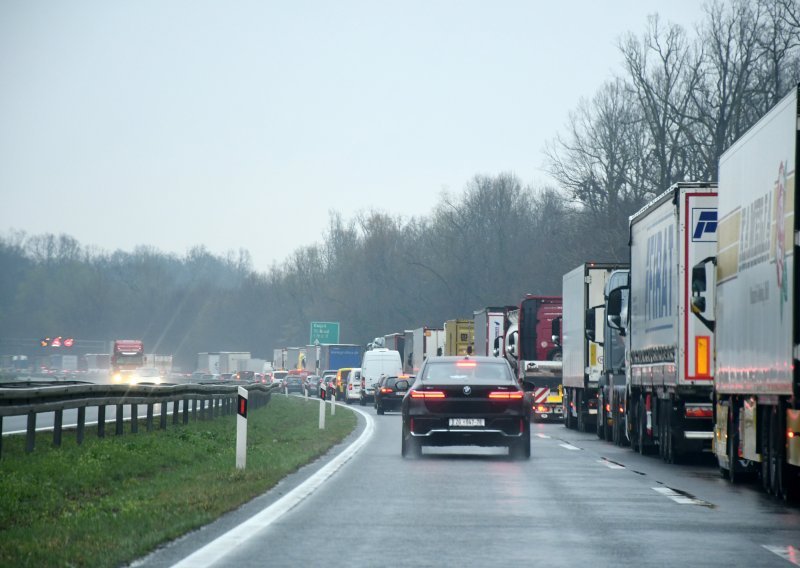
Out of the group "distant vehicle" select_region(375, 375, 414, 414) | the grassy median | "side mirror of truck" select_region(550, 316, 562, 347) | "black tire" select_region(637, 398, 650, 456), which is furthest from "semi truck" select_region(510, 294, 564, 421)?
"black tire" select_region(637, 398, 650, 456)

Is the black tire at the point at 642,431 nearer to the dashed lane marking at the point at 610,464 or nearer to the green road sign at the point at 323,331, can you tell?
the dashed lane marking at the point at 610,464

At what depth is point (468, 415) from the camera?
22.0m

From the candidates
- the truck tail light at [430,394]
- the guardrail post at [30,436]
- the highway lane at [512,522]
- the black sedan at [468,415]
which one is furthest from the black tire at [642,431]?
the guardrail post at [30,436]

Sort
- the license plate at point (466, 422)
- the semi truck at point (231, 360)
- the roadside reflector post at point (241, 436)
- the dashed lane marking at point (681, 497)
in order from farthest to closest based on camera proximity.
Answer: the semi truck at point (231, 360) < the license plate at point (466, 422) < the roadside reflector post at point (241, 436) < the dashed lane marking at point (681, 497)

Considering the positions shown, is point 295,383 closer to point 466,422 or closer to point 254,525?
point 466,422

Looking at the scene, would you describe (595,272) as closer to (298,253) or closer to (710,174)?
(710,174)

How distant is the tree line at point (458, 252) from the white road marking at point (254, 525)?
22.8ft

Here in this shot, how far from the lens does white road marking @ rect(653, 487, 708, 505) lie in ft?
47.9

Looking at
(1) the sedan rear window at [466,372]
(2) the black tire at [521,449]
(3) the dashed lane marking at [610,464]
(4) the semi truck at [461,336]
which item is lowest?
(3) the dashed lane marking at [610,464]

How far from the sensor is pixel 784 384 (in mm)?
13164

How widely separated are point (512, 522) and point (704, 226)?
975cm

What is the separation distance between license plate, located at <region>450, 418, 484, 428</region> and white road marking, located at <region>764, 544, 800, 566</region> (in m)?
11.3

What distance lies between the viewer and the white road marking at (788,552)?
9883mm

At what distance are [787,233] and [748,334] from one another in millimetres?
2199
